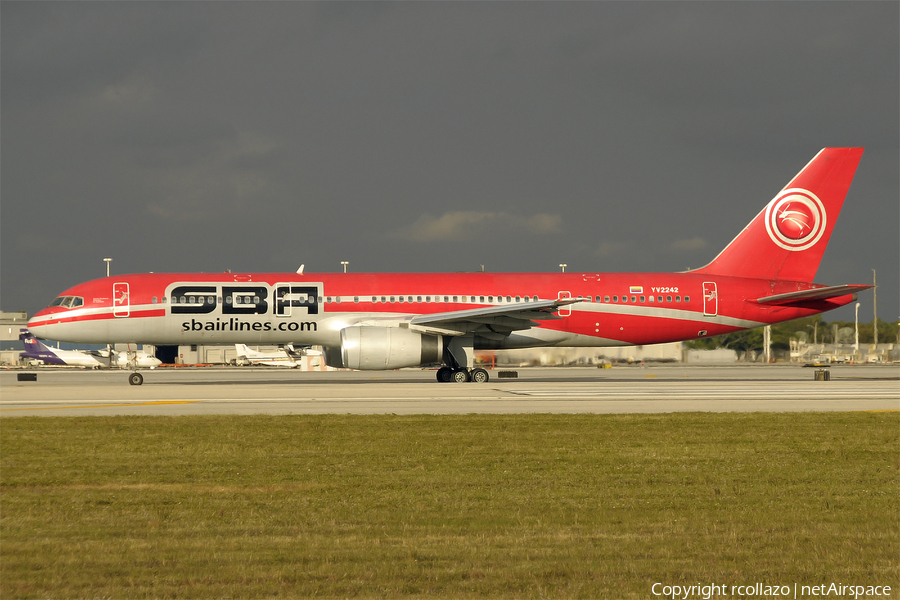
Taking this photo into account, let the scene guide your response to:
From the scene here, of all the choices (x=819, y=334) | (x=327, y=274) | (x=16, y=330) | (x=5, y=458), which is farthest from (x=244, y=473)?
(x=819, y=334)

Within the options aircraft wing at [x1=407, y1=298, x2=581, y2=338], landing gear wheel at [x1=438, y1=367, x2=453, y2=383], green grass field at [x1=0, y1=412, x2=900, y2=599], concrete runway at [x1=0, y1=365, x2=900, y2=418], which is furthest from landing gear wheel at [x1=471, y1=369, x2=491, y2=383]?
green grass field at [x1=0, y1=412, x2=900, y2=599]

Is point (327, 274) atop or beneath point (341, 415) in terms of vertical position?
atop

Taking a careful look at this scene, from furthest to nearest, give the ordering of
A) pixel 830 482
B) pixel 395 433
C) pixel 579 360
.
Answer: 1. pixel 579 360
2. pixel 395 433
3. pixel 830 482

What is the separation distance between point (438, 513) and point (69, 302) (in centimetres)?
2511

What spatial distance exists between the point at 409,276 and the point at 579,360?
1108 inches

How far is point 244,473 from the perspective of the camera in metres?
9.72

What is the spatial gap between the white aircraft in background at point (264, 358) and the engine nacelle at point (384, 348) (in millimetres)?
33987

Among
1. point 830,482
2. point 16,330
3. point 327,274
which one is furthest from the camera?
point 16,330

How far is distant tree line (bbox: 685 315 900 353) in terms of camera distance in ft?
306

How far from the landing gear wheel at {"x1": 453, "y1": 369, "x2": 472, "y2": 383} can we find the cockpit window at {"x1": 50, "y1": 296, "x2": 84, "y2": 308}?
13.9 meters

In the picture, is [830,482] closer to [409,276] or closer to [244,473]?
[244,473]

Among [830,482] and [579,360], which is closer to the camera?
[830,482]

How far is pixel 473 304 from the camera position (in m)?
29.5

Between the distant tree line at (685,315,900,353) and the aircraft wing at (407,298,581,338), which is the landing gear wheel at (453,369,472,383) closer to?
the aircraft wing at (407,298,581,338)
